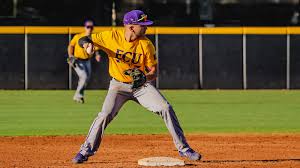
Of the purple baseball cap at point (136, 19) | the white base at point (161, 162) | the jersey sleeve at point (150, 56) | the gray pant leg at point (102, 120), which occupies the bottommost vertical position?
the white base at point (161, 162)

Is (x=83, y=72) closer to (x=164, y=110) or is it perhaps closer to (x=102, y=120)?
(x=102, y=120)

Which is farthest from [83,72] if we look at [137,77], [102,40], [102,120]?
[137,77]

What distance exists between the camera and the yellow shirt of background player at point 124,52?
417 inches

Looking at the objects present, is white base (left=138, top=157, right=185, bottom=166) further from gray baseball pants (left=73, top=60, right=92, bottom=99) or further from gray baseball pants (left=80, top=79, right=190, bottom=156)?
gray baseball pants (left=73, top=60, right=92, bottom=99)

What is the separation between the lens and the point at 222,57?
2695 cm

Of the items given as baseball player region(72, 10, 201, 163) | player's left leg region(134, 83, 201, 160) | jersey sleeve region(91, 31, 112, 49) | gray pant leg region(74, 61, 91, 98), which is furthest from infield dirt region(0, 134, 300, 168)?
gray pant leg region(74, 61, 91, 98)

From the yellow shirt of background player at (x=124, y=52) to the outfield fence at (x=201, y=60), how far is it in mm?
15767

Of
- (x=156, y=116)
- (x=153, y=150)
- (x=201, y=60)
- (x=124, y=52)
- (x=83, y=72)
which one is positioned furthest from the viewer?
(x=201, y=60)

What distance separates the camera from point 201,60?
88.2 ft

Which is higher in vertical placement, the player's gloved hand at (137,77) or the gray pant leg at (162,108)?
the player's gloved hand at (137,77)

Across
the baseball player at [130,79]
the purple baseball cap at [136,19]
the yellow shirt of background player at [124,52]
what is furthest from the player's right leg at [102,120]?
the purple baseball cap at [136,19]

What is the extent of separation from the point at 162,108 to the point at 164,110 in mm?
34

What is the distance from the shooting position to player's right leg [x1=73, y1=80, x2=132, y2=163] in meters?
10.5

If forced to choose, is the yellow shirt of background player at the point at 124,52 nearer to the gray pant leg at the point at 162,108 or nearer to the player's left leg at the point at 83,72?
the gray pant leg at the point at 162,108
